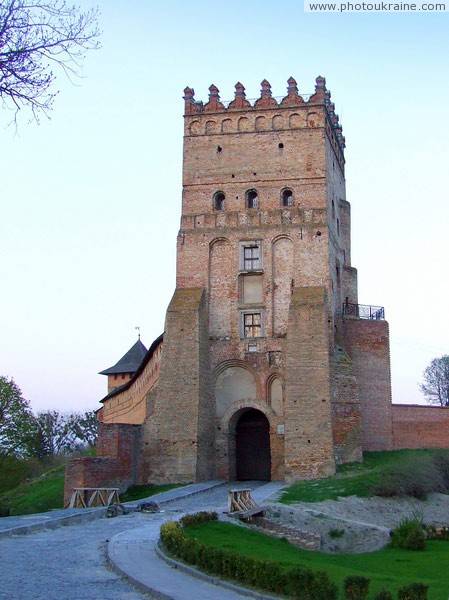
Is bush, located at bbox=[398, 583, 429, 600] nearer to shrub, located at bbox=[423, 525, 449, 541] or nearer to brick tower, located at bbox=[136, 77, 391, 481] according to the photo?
shrub, located at bbox=[423, 525, 449, 541]

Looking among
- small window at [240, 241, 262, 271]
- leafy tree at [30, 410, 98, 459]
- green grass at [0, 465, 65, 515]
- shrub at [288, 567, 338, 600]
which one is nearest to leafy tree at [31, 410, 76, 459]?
leafy tree at [30, 410, 98, 459]

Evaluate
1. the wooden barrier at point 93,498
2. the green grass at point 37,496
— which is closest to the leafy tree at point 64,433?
the green grass at point 37,496

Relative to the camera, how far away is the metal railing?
111 ft

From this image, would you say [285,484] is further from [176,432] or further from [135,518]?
[135,518]

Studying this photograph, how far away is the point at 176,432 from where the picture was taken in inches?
1099

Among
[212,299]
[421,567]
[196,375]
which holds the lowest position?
[421,567]

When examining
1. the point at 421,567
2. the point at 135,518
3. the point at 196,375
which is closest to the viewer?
the point at 421,567

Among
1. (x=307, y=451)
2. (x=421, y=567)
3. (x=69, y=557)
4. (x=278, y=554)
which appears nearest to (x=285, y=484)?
(x=307, y=451)

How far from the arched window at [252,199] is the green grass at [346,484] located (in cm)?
1136

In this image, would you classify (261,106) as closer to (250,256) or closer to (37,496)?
(250,256)

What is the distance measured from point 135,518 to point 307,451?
9.67 m

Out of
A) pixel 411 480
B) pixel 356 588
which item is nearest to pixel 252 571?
pixel 356 588

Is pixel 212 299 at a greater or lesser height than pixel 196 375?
greater

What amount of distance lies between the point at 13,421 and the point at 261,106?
21.3 metres
